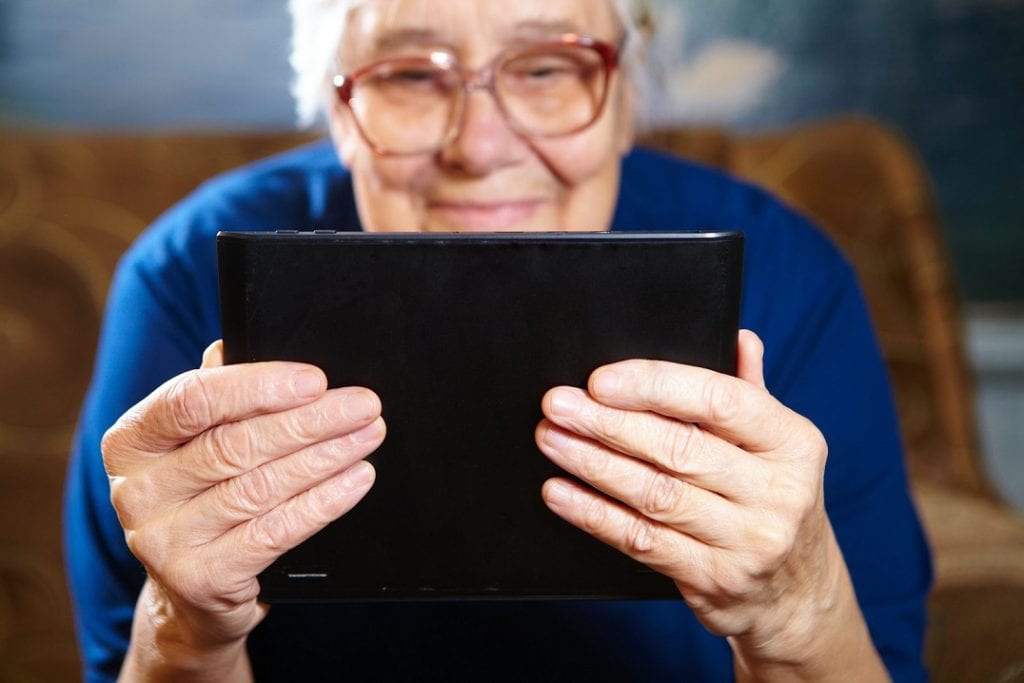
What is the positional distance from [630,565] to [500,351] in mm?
134

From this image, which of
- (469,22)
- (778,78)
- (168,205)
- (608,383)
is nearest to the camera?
(608,383)

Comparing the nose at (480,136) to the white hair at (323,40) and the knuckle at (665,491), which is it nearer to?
the white hair at (323,40)

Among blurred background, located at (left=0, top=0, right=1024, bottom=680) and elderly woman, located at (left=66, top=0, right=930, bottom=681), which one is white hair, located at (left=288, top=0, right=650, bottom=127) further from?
blurred background, located at (left=0, top=0, right=1024, bottom=680)

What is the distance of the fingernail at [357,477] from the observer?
484 mm

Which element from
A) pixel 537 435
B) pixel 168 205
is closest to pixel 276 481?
pixel 537 435

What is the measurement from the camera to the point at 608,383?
46cm

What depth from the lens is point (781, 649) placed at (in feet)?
1.81

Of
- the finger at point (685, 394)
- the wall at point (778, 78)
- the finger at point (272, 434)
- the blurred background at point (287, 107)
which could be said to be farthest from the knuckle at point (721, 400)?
the wall at point (778, 78)

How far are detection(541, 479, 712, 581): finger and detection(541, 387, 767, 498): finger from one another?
0.03 metres

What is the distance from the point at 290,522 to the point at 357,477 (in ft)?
0.13

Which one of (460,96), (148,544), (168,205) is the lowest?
(148,544)

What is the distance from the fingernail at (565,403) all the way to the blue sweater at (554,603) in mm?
270

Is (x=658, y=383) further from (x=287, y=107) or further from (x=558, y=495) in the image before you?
(x=287, y=107)

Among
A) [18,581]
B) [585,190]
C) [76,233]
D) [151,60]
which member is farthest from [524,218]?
[151,60]
